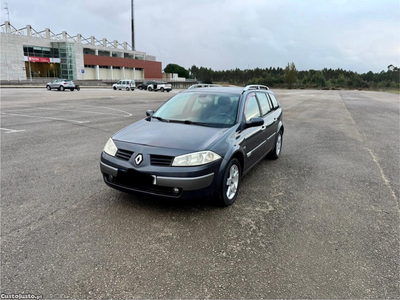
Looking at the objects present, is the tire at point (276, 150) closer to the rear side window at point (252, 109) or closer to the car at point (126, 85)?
the rear side window at point (252, 109)

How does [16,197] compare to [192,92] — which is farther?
[192,92]

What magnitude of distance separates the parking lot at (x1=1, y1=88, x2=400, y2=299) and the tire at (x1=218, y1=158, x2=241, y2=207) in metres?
0.13

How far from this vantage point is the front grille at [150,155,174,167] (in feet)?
11.4

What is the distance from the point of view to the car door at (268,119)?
18.1 ft

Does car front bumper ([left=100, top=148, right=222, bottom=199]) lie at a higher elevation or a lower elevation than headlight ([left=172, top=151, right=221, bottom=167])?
lower

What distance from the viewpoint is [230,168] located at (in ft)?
12.8

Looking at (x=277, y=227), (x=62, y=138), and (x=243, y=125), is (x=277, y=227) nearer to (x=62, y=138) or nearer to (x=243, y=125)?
(x=243, y=125)

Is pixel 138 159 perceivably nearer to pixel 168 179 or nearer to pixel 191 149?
pixel 168 179

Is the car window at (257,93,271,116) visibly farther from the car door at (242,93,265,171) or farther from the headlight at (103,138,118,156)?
the headlight at (103,138,118,156)

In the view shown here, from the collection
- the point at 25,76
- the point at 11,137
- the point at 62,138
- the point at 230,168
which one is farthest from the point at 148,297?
the point at 25,76

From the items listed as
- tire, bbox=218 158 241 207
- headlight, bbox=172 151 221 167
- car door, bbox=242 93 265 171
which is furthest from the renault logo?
car door, bbox=242 93 265 171

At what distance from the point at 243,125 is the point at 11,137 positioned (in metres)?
7.18

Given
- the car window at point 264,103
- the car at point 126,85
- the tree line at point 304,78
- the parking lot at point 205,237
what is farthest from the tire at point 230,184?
the tree line at point 304,78

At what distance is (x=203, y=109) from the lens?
4.84m
